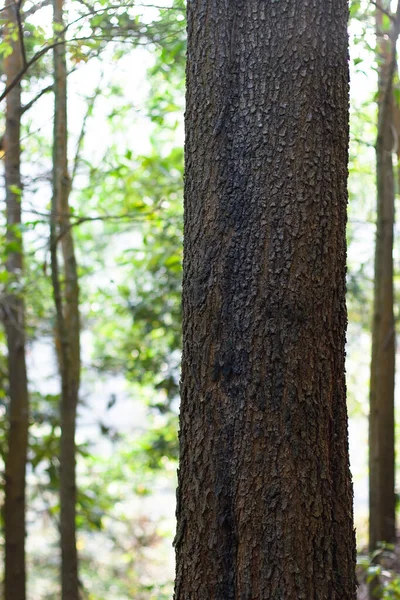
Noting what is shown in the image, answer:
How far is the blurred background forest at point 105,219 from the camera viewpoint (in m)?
4.86

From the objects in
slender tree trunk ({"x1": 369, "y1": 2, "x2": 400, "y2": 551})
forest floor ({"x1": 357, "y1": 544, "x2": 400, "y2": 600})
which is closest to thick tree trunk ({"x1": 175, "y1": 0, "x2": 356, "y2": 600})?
forest floor ({"x1": 357, "y1": 544, "x2": 400, "y2": 600})

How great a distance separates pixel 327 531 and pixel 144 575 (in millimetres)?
12484

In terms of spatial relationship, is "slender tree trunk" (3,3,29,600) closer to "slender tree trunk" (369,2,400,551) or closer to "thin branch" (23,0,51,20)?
"thin branch" (23,0,51,20)

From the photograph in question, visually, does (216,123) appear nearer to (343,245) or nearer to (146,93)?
(343,245)

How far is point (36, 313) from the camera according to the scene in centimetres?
878

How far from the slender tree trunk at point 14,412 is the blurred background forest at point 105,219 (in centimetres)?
2

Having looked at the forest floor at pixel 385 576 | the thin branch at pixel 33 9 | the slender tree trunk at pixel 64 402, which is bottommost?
the forest floor at pixel 385 576

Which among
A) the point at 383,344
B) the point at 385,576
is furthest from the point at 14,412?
the point at 385,576

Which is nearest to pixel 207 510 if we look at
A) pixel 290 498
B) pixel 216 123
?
pixel 290 498

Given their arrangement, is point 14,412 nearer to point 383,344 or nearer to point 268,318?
point 383,344

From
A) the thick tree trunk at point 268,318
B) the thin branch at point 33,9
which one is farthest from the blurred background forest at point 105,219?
the thick tree trunk at point 268,318

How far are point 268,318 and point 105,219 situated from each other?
3.95m

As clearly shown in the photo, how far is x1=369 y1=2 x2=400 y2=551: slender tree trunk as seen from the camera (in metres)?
6.06

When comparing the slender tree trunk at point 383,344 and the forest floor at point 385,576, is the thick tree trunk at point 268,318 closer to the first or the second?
the forest floor at point 385,576
